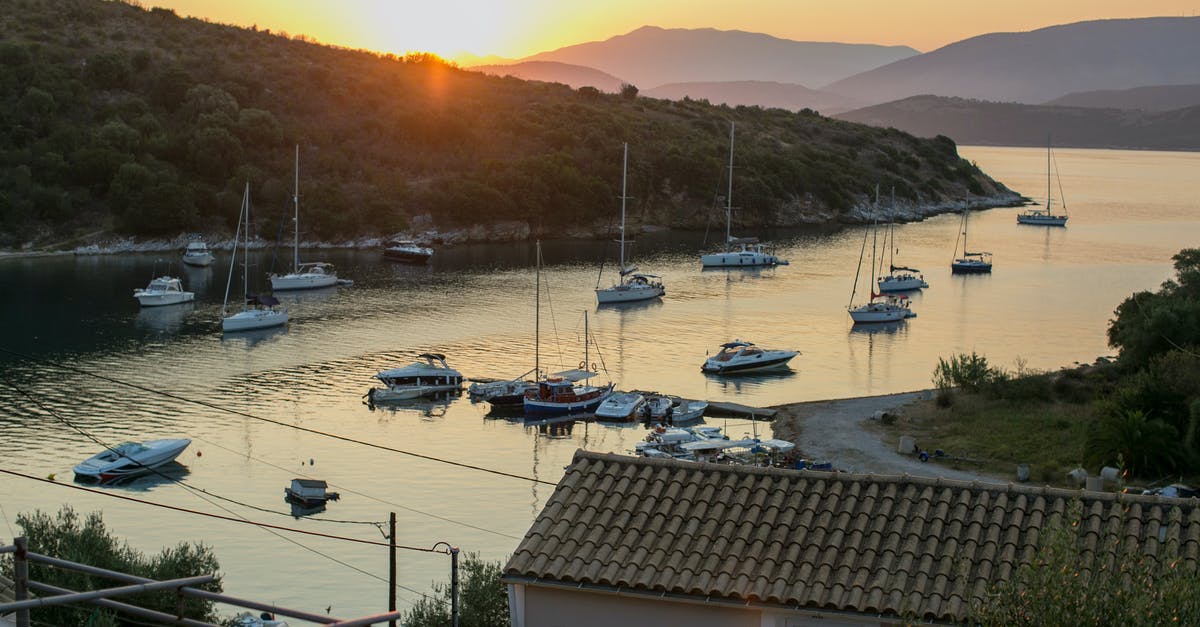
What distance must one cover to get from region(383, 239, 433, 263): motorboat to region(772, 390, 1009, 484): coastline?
39898 mm

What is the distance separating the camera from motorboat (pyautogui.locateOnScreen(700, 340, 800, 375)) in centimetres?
4506

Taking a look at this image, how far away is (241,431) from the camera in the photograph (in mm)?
36094

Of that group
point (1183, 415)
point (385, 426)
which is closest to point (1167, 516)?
point (1183, 415)

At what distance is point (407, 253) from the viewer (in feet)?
250

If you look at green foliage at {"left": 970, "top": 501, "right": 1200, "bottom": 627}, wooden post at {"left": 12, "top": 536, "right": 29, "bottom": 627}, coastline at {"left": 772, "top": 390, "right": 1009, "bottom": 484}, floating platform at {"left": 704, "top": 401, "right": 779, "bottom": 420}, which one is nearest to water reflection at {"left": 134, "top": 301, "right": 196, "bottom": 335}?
floating platform at {"left": 704, "top": 401, "right": 779, "bottom": 420}

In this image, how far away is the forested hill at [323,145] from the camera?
263 feet

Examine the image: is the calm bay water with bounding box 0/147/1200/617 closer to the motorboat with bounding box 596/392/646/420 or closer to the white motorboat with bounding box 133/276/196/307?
the motorboat with bounding box 596/392/646/420

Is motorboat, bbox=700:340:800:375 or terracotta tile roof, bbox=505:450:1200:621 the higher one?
terracotta tile roof, bbox=505:450:1200:621

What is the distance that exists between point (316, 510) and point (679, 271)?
4786cm

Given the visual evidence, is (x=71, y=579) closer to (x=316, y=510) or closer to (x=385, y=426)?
(x=316, y=510)

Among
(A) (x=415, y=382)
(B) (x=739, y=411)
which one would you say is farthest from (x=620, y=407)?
(A) (x=415, y=382)

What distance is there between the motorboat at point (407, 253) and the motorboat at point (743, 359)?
109 ft

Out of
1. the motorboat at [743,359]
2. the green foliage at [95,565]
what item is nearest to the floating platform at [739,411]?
the motorboat at [743,359]

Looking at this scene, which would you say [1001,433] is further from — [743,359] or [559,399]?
[743,359]
